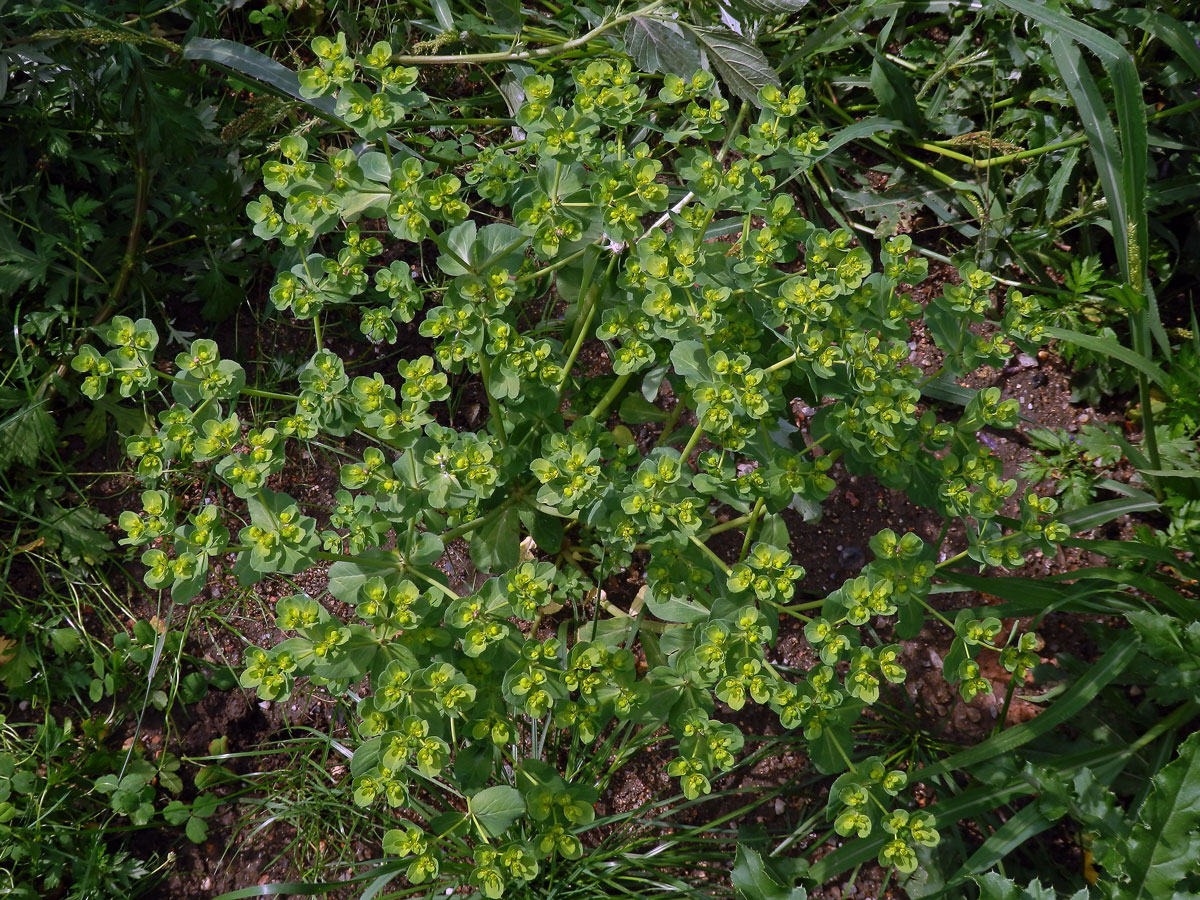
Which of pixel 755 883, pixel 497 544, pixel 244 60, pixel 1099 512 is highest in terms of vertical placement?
pixel 244 60

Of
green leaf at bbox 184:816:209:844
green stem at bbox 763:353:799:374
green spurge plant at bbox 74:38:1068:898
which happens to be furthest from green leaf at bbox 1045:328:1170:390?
green leaf at bbox 184:816:209:844

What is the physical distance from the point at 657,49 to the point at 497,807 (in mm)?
1779

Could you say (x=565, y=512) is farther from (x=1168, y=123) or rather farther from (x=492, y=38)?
(x=1168, y=123)

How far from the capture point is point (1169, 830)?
6.12 ft

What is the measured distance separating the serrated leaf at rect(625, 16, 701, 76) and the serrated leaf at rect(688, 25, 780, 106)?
0.23ft

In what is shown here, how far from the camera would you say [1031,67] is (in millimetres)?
2795

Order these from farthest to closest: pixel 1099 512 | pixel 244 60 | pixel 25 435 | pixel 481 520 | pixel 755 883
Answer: pixel 25 435 < pixel 244 60 < pixel 1099 512 < pixel 481 520 < pixel 755 883

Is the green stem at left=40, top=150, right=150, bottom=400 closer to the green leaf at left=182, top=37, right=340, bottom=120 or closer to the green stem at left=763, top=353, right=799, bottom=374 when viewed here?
the green leaf at left=182, top=37, right=340, bottom=120

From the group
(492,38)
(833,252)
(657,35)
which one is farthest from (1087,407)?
(492,38)

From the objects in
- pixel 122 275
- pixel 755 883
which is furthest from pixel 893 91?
pixel 122 275

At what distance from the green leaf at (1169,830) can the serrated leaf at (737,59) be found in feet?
5.79

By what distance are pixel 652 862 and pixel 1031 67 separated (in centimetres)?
248

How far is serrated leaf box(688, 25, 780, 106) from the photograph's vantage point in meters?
2.38

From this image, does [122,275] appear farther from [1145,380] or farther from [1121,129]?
[1145,380]
